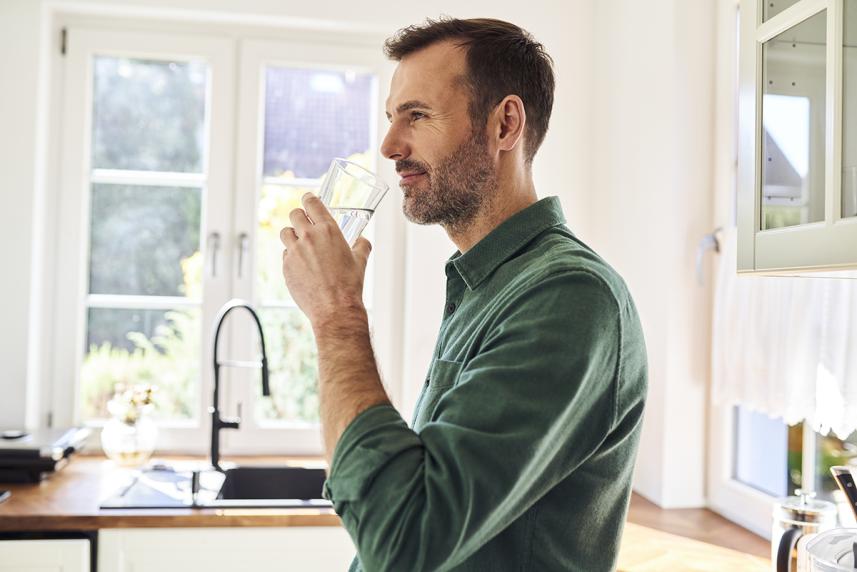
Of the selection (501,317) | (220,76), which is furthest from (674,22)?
(501,317)

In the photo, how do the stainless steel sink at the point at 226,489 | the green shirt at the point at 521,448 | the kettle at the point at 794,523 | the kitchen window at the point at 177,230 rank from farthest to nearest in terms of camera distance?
the kitchen window at the point at 177,230 → the stainless steel sink at the point at 226,489 → the kettle at the point at 794,523 → the green shirt at the point at 521,448

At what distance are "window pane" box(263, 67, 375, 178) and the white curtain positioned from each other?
1272mm

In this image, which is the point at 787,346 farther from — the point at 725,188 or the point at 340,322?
the point at 340,322

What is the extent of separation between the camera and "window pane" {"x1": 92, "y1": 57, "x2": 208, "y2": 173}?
107 inches

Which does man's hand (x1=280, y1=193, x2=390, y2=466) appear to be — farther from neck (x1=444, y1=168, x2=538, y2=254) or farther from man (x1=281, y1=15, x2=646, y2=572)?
neck (x1=444, y1=168, x2=538, y2=254)

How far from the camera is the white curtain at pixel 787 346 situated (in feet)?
5.38

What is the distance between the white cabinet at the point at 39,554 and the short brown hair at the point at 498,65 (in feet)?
4.81

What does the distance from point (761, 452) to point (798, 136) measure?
113 centimetres

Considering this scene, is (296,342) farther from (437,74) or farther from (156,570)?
(437,74)

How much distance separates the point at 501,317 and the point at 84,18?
7.67 feet

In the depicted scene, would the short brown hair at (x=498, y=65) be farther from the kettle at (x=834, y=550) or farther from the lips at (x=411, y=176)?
the kettle at (x=834, y=550)

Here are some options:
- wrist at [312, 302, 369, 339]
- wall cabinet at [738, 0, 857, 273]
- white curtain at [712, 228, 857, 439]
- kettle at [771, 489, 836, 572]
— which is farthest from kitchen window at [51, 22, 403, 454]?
wrist at [312, 302, 369, 339]

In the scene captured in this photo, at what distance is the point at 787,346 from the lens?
A: 72.1 inches

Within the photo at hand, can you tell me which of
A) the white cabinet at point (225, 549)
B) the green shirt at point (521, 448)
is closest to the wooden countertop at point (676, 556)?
the white cabinet at point (225, 549)
